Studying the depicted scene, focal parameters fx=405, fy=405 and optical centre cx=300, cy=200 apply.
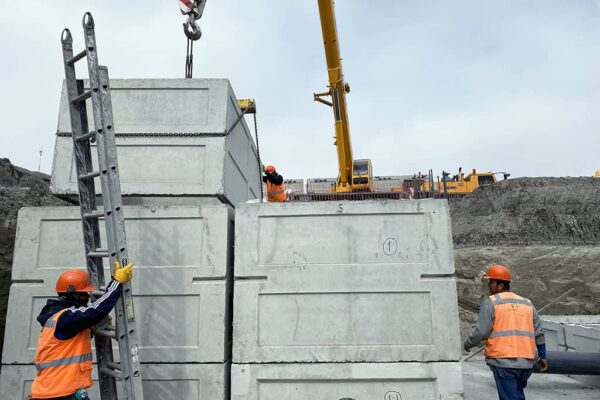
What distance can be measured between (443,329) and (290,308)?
4.25 feet

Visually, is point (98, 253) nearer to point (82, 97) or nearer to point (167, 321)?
point (167, 321)

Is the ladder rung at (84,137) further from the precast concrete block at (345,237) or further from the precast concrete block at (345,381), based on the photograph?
the precast concrete block at (345,381)

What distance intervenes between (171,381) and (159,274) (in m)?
0.90

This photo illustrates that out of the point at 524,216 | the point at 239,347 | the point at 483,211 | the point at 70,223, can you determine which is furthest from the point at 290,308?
the point at 483,211

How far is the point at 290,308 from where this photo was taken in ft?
11.4

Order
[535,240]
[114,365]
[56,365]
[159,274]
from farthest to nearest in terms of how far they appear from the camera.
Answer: [535,240], [159,274], [114,365], [56,365]

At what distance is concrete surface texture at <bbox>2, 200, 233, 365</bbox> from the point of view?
3.43 metres

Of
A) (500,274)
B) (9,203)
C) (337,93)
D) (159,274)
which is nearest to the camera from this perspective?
(159,274)

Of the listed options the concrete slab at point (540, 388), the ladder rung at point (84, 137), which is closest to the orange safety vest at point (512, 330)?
the concrete slab at point (540, 388)

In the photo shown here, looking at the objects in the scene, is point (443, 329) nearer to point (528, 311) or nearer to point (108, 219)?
point (528, 311)

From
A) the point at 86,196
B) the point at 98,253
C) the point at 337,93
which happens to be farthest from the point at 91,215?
the point at 337,93

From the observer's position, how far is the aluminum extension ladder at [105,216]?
2.90m

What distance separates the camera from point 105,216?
2.90 metres

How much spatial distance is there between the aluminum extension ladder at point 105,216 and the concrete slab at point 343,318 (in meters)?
0.86
